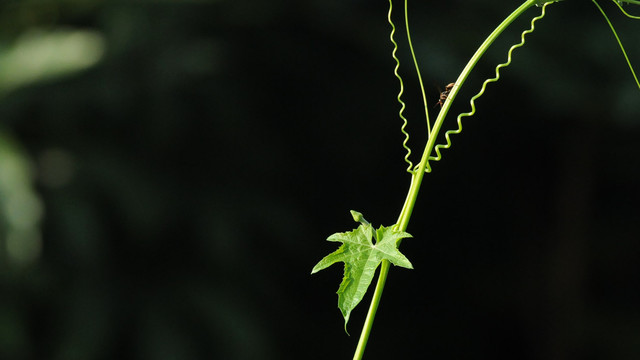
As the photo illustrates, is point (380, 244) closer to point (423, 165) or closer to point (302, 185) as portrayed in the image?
point (423, 165)

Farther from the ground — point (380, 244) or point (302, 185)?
point (302, 185)

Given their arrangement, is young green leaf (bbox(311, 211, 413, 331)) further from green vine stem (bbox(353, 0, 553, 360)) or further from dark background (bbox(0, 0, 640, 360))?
dark background (bbox(0, 0, 640, 360))

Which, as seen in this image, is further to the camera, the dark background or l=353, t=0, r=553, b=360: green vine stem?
the dark background

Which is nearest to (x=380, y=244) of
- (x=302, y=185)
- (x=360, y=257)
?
(x=360, y=257)

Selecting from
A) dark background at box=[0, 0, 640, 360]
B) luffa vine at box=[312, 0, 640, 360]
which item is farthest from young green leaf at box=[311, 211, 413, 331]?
dark background at box=[0, 0, 640, 360]

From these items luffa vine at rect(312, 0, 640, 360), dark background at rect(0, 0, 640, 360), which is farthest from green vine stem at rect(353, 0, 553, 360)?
dark background at rect(0, 0, 640, 360)

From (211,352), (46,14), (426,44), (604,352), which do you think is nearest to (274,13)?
(426,44)

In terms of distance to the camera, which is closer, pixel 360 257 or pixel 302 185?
pixel 360 257

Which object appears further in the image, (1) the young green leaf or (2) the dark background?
(2) the dark background
